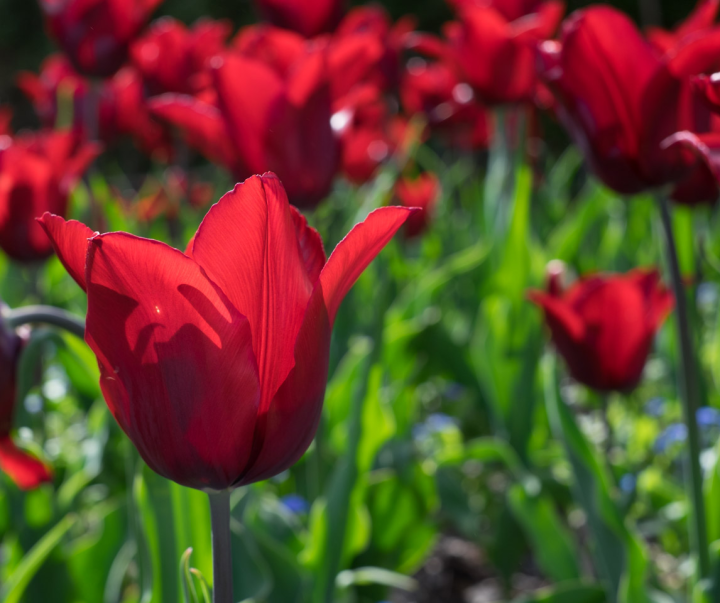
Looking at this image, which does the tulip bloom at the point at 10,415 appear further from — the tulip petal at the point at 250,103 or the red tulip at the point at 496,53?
the red tulip at the point at 496,53

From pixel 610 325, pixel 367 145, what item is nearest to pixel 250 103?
pixel 610 325

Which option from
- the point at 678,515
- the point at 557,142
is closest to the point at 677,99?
the point at 678,515

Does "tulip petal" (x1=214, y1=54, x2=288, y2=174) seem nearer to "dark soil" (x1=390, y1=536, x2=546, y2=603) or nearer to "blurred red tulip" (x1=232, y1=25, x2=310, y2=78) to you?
"blurred red tulip" (x1=232, y1=25, x2=310, y2=78)

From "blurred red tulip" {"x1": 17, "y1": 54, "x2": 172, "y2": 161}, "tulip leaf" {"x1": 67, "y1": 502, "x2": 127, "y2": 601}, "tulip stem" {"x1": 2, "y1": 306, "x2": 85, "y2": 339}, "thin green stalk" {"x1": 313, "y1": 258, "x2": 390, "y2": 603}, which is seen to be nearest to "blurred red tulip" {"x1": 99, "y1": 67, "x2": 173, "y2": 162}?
"blurred red tulip" {"x1": 17, "y1": 54, "x2": 172, "y2": 161}

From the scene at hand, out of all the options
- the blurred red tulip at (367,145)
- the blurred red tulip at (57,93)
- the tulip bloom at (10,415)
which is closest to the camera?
the tulip bloom at (10,415)

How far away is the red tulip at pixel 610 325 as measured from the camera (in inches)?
38.1

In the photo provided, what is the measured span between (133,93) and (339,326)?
1.06 metres

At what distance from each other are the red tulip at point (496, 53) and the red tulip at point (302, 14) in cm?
24

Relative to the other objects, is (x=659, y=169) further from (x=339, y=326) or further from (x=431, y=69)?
(x=431, y=69)

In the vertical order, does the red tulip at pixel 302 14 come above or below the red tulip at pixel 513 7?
above

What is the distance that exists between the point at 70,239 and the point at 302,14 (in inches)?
45.9

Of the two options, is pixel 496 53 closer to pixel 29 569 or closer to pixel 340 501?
pixel 340 501

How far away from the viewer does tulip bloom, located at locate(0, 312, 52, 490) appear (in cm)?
58

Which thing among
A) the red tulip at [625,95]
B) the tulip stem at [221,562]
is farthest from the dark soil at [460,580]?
the tulip stem at [221,562]
